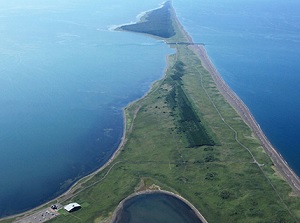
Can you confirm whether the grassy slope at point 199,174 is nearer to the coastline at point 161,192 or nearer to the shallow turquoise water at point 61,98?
the coastline at point 161,192

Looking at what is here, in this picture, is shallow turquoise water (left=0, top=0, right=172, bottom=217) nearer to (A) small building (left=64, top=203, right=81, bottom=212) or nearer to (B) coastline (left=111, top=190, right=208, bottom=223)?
(A) small building (left=64, top=203, right=81, bottom=212)

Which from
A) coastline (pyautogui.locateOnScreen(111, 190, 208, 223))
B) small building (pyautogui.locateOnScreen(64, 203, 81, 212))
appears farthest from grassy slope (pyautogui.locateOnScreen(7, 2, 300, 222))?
small building (pyautogui.locateOnScreen(64, 203, 81, 212))

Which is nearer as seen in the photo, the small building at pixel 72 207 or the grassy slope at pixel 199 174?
the grassy slope at pixel 199 174

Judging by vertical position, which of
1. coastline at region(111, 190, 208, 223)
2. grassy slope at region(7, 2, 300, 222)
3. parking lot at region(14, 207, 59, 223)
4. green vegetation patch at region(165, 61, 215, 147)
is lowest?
parking lot at region(14, 207, 59, 223)

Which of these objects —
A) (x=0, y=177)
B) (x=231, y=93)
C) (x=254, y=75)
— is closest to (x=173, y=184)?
(x=0, y=177)

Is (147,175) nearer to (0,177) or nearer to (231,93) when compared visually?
(0,177)

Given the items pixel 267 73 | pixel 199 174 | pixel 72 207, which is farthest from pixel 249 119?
pixel 72 207

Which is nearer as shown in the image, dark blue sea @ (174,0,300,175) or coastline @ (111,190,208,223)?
coastline @ (111,190,208,223)

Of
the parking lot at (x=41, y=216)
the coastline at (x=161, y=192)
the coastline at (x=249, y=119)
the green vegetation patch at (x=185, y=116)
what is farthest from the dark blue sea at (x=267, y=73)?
the parking lot at (x=41, y=216)

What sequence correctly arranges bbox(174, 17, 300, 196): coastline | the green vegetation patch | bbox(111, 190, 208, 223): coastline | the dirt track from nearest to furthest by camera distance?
bbox(111, 190, 208, 223): coastline < the dirt track < bbox(174, 17, 300, 196): coastline < the green vegetation patch

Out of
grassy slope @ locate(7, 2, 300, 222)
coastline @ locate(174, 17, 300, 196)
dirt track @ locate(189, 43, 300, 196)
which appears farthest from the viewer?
coastline @ locate(174, 17, 300, 196)
